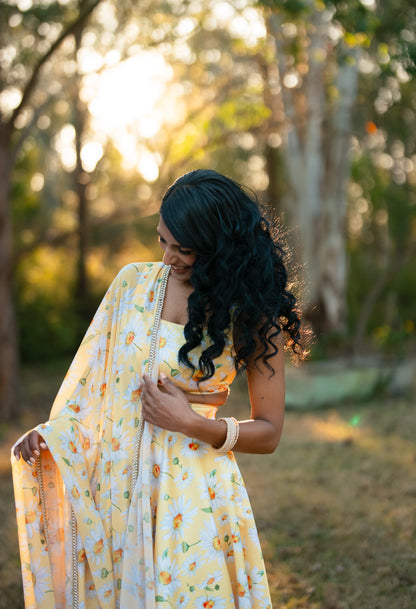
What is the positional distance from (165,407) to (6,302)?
270 inches

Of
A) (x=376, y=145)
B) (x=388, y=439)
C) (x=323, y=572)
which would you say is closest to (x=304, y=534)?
(x=323, y=572)

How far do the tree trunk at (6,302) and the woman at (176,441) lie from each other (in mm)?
6483

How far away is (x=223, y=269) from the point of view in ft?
6.28

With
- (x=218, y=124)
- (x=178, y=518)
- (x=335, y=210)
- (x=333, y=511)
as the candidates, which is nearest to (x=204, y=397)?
(x=178, y=518)

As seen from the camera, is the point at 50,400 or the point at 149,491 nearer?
the point at 149,491

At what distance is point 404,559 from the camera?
4039 mm

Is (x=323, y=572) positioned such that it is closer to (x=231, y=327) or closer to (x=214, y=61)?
(x=231, y=327)

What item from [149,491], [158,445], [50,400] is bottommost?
[50,400]

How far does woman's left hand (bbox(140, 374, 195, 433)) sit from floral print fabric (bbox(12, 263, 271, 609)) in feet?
0.23

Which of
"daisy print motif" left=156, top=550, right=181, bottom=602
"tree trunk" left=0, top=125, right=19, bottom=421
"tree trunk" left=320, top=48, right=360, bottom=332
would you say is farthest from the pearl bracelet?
"tree trunk" left=320, top=48, right=360, bottom=332

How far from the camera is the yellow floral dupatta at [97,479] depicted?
77.9 inches

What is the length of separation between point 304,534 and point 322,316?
6.38 m

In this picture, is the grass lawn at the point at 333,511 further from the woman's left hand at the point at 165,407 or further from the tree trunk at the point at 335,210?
the tree trunk at the point at 335,210

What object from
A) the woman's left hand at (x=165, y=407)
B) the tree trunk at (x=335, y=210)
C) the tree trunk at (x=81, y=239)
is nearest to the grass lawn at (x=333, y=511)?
the woman's left hand at (x=165, y=407)
